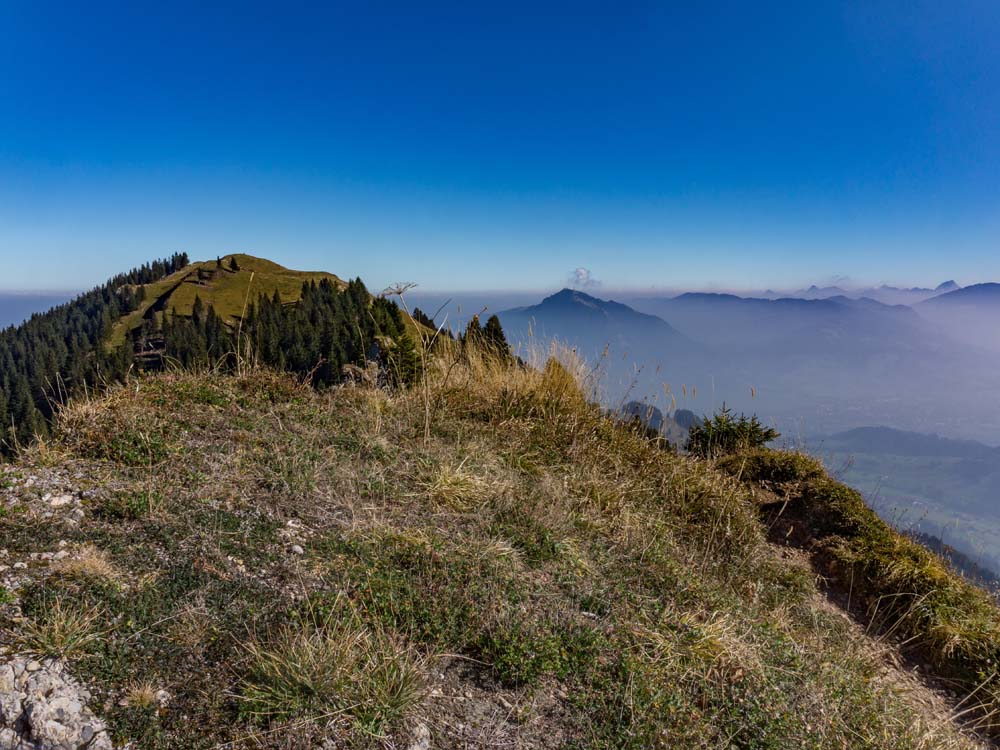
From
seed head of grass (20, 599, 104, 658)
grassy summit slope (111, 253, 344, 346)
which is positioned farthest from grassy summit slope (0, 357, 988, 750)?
grassy summit slope (111, 253, 344, 346)

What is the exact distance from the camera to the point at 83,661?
7.15 feet

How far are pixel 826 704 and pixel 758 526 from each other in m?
3.38

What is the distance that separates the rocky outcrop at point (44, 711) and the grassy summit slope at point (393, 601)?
73mm

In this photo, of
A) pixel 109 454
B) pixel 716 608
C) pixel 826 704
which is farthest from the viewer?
pixel 109 454

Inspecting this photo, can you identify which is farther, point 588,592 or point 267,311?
point 267,311

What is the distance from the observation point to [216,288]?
123438mm

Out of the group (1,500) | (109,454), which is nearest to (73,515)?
(1,500)

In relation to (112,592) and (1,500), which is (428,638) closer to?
(112,592)

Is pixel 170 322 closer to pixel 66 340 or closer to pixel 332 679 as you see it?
pixel 66 340

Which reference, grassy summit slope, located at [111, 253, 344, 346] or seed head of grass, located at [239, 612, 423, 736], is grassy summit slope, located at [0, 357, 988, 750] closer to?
seed head of grass, located at [239, 612, 423, 736]

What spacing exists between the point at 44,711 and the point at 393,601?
154 cm

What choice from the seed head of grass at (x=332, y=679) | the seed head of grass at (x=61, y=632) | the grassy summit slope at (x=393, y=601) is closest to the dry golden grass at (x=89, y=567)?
the grassy summit slope at (x=393, y=601)

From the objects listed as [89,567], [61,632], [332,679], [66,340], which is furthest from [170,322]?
[332,679]

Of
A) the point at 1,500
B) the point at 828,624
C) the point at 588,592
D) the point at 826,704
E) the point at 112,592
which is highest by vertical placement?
the point at 1,500
